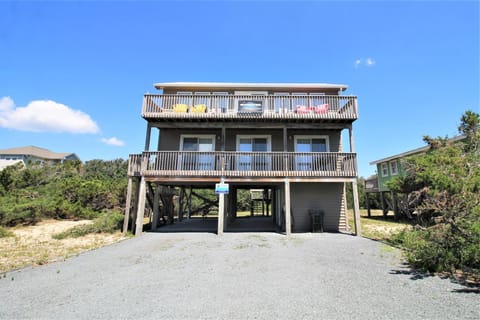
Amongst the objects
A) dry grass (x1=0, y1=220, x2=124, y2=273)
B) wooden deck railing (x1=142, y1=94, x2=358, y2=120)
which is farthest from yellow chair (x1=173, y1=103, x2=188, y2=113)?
dry grass (x1=0, y1=220, x2=124, y2=273)

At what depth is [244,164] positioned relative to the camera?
1025 centimetres

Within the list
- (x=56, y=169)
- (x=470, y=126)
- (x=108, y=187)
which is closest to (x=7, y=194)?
(x=108, y=187)

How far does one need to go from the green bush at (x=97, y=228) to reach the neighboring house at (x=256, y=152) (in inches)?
39.9

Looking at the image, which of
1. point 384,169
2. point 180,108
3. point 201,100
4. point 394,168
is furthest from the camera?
point 384,169

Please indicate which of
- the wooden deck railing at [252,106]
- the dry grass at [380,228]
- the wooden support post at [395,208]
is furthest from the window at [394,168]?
the wooden deck railing at [252,106]

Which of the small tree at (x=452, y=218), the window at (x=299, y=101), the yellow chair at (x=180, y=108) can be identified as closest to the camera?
the small tree at (x=452, y=218)

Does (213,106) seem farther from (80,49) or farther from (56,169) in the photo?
(56,169)

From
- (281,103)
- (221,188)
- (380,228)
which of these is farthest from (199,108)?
(380,228)

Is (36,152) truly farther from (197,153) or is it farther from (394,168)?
(394,168)

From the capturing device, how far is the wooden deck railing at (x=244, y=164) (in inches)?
373

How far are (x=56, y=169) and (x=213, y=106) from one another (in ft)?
80.8

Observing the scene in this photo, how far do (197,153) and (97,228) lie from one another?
5.71 metres

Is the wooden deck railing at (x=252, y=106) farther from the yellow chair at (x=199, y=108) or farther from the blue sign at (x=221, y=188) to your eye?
the blue sign at (x=221, y=188)

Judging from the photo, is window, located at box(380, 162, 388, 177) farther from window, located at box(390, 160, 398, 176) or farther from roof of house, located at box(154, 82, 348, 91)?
roof of house, located at box(154, 82, 348, 91)
